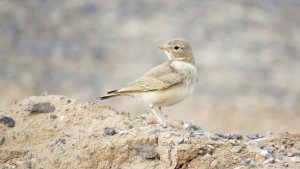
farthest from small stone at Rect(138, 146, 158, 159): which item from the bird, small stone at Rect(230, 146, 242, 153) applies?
the bird

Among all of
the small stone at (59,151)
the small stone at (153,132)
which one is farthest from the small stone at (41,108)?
the small stone at (153,132)

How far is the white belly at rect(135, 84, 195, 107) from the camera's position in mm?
10469

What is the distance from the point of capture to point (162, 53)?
74.8 ft

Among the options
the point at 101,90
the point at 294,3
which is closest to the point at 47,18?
the point at 101,90

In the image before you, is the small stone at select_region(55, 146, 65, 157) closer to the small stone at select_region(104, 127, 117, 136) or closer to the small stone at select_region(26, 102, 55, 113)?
the small stone at select_region(104, 127, 117, 136)

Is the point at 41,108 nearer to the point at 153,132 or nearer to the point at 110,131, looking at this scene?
the point at 110,131

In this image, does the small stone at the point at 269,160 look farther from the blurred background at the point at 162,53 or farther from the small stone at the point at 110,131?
the blurred background at the point at 162,53

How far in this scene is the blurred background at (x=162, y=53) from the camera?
67.3ft

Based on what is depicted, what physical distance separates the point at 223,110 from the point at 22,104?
1087 cm

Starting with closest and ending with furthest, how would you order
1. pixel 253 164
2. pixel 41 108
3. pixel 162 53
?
pixel 253 164 → pixel 41 108 → pixel 162 53

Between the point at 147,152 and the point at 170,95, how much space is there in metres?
1.88

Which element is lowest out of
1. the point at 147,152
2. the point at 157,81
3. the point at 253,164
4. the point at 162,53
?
the point at 253,164

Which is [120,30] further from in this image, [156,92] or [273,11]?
[156,92]

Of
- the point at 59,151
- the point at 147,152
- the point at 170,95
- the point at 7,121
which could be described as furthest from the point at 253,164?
the point at 7,121
